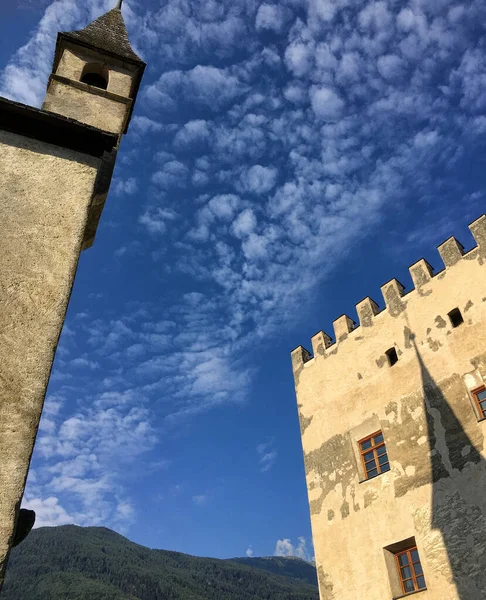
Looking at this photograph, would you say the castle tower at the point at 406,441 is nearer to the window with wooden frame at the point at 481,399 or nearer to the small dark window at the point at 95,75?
the window with wooden frame at the point at 481,399

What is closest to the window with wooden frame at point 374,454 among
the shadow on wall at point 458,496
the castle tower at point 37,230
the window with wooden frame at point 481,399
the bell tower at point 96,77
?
the shadow on wall at point 458,496

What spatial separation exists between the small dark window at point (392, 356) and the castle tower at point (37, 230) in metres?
11.0

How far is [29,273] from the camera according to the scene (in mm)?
5422

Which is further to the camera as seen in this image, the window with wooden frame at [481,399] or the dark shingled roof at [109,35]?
the window with wooden frame at [481,399]

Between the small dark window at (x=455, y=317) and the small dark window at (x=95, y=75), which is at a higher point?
the small dark window at (x=95, y=75)

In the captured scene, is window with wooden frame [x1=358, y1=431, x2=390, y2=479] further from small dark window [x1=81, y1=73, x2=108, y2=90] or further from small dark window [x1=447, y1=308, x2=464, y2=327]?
small dark window [x1=81, y1=73, x2=108, y2=90]

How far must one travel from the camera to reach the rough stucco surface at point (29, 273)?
14.3ft

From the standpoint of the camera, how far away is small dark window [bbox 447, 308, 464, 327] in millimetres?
14818

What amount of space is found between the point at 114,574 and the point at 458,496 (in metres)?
129

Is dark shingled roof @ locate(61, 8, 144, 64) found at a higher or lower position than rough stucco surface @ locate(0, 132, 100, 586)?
higher

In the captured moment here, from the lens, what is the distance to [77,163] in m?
6.73

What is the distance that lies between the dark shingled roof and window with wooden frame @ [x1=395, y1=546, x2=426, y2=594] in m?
13.5

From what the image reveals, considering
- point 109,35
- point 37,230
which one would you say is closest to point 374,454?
point 37,230

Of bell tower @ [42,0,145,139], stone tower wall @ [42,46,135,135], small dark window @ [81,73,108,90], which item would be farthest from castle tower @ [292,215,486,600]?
A: small dark window @ [81,73,108,90]
